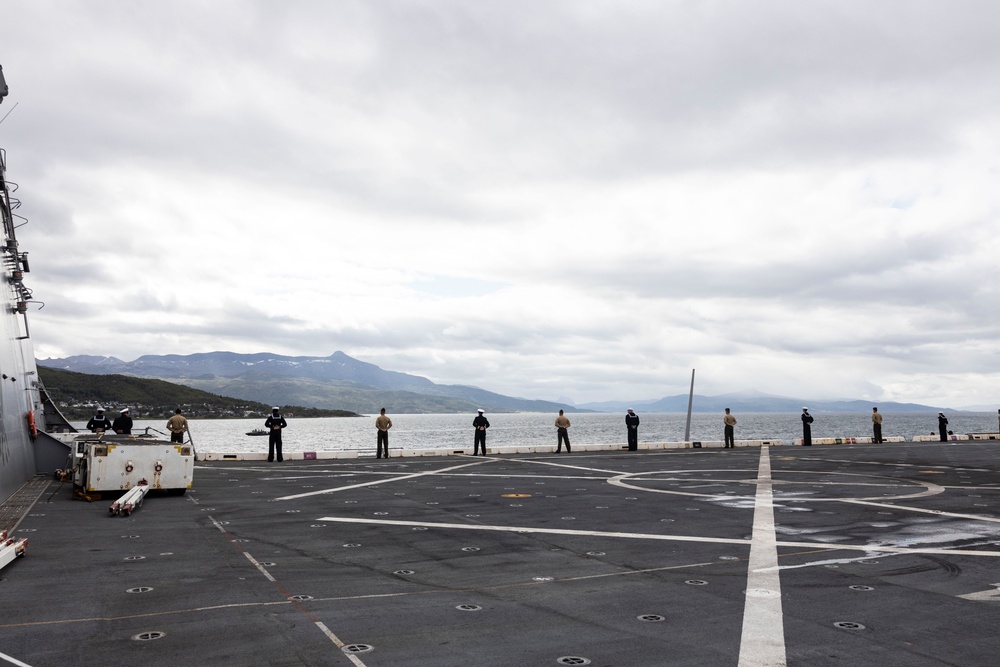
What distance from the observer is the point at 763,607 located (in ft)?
24.3

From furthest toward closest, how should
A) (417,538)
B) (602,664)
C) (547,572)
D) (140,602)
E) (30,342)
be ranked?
(30,342) < (417,538) < (547,572) < (140,602) < (602,664)

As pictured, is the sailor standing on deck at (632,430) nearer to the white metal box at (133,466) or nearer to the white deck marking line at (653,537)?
the white metal box at (133,466)

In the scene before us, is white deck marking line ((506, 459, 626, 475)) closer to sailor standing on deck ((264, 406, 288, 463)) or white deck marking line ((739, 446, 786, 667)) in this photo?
sailor standing on deck ((264, 406, 288, 463))

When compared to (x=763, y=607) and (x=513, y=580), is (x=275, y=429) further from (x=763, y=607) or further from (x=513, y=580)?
(x=763, y=607)

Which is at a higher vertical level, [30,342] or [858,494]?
[30,342]

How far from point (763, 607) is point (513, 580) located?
2.86 meters

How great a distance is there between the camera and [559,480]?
68.9 feet

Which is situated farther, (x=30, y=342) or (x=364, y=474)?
(x=30, y=342)

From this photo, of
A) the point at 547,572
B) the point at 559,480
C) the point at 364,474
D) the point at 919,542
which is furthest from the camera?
the point at 364,474

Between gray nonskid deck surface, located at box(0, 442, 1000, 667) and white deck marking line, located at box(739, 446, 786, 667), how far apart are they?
3 centimetres

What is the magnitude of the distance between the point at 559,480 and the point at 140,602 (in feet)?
47.7

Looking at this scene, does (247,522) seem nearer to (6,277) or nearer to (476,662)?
(476,662)

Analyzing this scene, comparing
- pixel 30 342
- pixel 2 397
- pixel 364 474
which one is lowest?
pixel 364 474

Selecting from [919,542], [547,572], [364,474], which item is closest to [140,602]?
[547,572]
